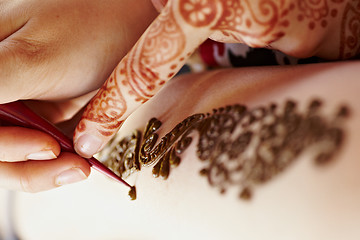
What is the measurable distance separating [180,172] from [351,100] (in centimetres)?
23

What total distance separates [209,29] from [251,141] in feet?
0.45

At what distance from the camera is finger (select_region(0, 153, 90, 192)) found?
0.61 m

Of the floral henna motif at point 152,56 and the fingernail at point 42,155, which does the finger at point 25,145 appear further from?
the floral henna motif at point 152,56

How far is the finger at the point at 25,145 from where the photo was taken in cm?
60

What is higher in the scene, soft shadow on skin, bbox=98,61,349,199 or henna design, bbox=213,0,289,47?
henna design, bbox=213,0,289,47

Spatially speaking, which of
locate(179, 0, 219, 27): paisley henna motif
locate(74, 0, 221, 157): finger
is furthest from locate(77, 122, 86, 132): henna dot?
locate(179, 0, 219, 27): paisley henna motif

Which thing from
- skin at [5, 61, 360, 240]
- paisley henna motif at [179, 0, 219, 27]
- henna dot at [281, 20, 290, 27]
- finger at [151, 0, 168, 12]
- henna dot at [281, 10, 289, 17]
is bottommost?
skin at [5, 61, 360, 240]

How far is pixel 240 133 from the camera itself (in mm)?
448

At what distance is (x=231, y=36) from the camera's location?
0.49 metres

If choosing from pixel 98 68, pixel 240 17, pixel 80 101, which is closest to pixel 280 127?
pixel 240 17

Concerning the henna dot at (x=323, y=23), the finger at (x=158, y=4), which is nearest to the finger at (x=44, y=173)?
the finger at (x=158, y=4)

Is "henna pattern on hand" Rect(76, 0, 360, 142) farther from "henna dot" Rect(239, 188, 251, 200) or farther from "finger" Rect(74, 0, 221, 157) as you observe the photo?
"henna dot" Rect(239, 188, 251, 200)

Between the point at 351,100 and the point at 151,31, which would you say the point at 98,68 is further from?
the point at 351,100

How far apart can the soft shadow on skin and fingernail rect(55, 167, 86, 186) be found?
65mm
